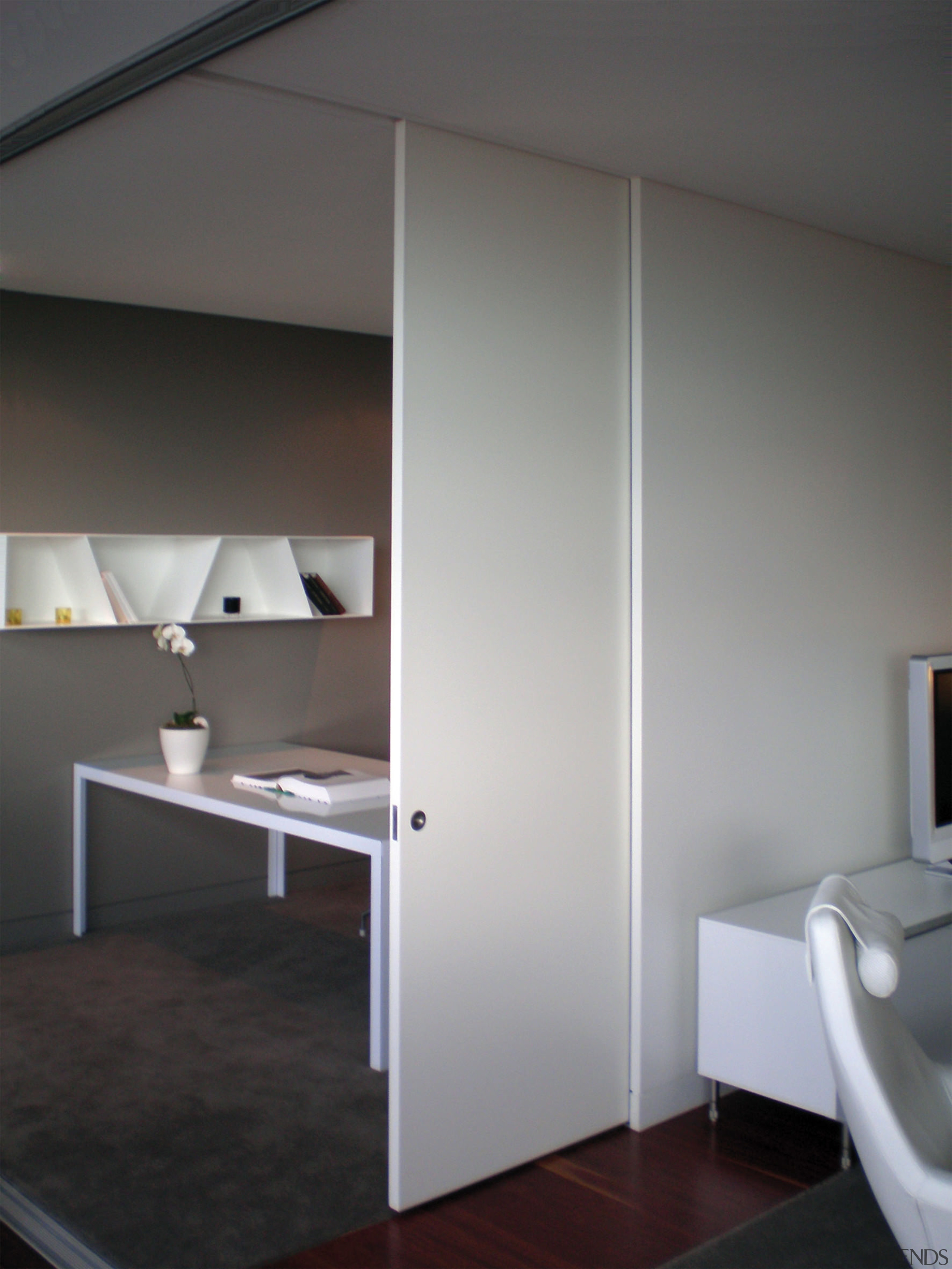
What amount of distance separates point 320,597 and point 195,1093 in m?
2.57

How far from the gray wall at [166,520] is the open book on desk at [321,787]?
0.95m

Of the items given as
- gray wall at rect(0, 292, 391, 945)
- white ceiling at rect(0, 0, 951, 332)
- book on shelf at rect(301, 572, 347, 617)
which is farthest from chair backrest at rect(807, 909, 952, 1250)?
book on shelf at rect(301, 572, 347, 617)

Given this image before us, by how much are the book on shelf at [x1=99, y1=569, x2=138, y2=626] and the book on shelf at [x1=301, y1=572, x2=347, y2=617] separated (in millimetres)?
886

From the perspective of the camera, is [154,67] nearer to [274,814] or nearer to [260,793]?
[274,814]

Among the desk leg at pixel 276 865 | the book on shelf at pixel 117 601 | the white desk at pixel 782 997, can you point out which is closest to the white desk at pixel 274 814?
the desk leg at pixel 276 865

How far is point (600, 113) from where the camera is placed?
8.67 ft

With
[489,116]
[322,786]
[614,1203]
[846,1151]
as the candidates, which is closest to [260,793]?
[322,786]

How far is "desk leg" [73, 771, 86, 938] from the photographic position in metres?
4.75

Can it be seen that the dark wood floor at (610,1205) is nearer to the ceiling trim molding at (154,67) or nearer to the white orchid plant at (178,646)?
the white orchid plant at (178,646)

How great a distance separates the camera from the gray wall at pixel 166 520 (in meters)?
4.68

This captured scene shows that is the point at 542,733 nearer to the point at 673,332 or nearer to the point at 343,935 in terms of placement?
the point at 673,332

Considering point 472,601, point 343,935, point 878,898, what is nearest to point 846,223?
point 472,601

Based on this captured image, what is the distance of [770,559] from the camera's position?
3502mm

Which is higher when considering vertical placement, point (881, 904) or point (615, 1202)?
point (881, 904)
